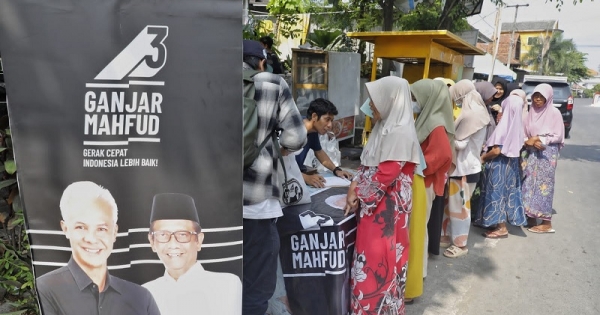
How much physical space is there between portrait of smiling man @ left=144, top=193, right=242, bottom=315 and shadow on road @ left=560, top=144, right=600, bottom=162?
9.58m

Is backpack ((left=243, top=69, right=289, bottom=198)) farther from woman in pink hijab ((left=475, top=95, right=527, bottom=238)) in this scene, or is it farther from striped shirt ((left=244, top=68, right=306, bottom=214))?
woman in pink hijab ((left=475, top=95, right=527, bottom=238))

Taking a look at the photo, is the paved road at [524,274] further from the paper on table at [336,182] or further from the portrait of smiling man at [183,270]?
the portrait of smiling man at [183,270]

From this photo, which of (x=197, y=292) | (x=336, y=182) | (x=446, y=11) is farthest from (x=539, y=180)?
(x=446, y=11)

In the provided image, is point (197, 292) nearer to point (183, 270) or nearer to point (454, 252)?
point (183, 270)

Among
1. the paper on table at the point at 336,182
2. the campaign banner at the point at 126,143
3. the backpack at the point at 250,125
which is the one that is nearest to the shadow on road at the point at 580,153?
the paper on table at the point at 336,182

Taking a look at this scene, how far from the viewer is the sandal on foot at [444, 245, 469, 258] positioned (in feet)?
12.4

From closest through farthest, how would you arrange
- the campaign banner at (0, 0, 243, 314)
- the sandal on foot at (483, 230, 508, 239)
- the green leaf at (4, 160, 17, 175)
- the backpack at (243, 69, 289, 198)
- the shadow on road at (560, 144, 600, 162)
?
the campaign banner at (0, 0, 243, 314) < the backpack at (243, 69, 289, 198) < the green leaf at (4, 160, 17, 175) < the sandal on foot at (483, 230, 508, 239) < the shadow on road at (560, 144, 600, 162)

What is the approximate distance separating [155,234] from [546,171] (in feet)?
13.6

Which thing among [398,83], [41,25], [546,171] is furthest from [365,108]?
[546,171]

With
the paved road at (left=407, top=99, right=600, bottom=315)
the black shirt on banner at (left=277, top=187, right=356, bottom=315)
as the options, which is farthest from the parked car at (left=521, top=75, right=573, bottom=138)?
the black shirt on banner at (left=277, top=187, right=356, bottom=315)

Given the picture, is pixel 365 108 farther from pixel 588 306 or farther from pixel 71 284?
pixel 588 306

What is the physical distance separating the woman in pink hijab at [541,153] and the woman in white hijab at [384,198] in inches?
103

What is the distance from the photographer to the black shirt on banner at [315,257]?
2.27 m

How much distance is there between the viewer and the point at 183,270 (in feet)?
4.97
